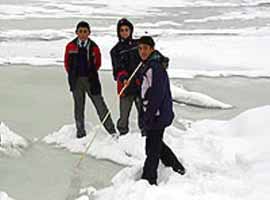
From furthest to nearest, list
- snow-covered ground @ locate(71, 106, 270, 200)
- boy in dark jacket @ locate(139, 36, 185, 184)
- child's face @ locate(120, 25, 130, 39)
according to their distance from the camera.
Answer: child's face @ locate(120, 25, 130, 39) < boy in dark jacket @ locate(139, 36, 185, 184) < snow-covered ground @ locate(71, 106, 270, 200)

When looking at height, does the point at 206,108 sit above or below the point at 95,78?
below

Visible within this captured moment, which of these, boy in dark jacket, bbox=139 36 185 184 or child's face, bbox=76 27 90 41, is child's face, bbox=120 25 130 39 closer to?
child's face, bbox=76 27 90 41

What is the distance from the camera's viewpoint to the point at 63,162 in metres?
7.07

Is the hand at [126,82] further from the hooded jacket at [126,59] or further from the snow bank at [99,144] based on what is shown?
the snow bank at [99,144]

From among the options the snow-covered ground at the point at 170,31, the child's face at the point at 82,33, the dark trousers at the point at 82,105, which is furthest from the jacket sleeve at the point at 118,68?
the snow-covered ground at the point at 170,31

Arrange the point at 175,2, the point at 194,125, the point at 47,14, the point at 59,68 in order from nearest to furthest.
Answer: the point at 194,125, the point at 59,68, the point at 47,14, the point at 175,2

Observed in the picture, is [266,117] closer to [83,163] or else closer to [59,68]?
[83,163]

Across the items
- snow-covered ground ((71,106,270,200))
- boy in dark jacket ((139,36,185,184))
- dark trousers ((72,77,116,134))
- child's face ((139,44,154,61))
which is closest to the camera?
snow-covered ground ((71,106,270,200))

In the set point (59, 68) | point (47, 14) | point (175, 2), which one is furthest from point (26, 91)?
point (175, 2)

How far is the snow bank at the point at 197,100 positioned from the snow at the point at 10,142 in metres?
3.47

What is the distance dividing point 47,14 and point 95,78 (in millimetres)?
18028

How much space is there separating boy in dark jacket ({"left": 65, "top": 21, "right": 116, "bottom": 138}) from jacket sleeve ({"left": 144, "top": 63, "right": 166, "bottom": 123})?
200 cm

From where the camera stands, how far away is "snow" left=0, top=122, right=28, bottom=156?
24.0 ft

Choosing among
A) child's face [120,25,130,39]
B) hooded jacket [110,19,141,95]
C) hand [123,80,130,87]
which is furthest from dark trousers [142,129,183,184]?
child's face [120,25,130,39]
